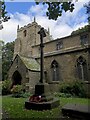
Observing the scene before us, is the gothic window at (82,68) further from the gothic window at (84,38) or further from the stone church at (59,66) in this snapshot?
the gothic window at (84,38)

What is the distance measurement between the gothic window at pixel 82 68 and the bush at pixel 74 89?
1.32 m

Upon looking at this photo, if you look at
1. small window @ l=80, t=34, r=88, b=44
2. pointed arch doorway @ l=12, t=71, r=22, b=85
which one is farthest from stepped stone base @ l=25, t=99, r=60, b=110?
small window @ l=80, t=34, r=88, b=44

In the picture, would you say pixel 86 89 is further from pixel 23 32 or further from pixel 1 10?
pixel 23 32

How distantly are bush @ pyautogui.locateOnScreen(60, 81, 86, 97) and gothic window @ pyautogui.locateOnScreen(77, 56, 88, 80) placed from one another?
1.32 metres

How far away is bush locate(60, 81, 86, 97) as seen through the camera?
18.6 meters

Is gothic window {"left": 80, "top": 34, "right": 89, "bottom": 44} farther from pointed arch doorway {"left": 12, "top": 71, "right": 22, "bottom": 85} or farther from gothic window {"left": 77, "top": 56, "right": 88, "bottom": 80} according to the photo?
pointed arch doorway {"left": 12, "top": 71, "right": 22, "bottom": 85}

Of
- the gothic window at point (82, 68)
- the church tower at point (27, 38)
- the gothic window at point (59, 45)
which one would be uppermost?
the church tower at point (27, 38)

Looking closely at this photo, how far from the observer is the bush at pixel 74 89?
1860cm

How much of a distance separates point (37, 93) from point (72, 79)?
35.1 ft

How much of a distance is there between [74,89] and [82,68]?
316cm

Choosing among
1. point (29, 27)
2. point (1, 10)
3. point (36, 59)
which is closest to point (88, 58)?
point (36, 59)

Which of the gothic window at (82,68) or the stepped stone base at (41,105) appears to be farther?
the gothic window at (82,68)

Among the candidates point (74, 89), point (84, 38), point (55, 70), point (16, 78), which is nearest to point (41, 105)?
point (74, 89)

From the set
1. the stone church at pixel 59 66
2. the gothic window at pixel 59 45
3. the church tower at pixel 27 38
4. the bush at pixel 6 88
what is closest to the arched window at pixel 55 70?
the stone church at pixel 59 66
